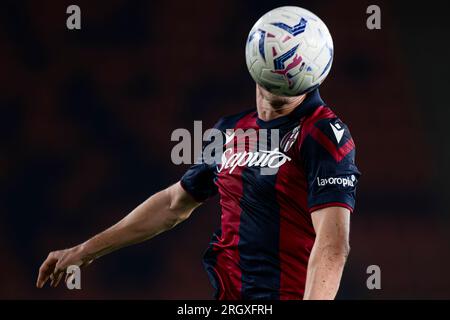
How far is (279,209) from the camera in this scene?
2986 mm

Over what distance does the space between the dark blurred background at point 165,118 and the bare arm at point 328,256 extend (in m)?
4.04

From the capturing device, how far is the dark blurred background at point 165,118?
6.62 meters

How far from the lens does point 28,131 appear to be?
22.0ft

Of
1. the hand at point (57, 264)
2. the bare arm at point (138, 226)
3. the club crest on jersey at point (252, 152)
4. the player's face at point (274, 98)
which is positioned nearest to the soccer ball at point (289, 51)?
the player's face at point (274, 98)

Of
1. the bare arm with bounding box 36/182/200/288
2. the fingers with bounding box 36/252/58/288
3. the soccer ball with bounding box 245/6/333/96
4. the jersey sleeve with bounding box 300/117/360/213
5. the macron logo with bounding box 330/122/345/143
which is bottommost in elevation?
the fingers with bounding box 36/252/58/288

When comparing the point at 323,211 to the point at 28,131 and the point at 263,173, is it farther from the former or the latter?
the point at 28,131

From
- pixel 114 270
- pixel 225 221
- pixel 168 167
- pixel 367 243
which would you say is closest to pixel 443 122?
pixel 367 243

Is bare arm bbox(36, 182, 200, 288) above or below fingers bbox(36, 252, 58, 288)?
above

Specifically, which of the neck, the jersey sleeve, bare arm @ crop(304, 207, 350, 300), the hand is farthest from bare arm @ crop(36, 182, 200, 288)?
bare arm @ crop(304, 207, 350, 300)

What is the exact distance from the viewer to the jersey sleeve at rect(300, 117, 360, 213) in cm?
269

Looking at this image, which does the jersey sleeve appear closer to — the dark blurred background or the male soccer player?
the male soccer player

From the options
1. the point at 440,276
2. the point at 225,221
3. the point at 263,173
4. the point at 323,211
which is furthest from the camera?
the point at 440,276

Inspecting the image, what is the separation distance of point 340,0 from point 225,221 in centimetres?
395

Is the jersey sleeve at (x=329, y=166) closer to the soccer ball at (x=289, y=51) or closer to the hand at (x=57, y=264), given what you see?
A: the soccer ball at (x=289, y=51)
